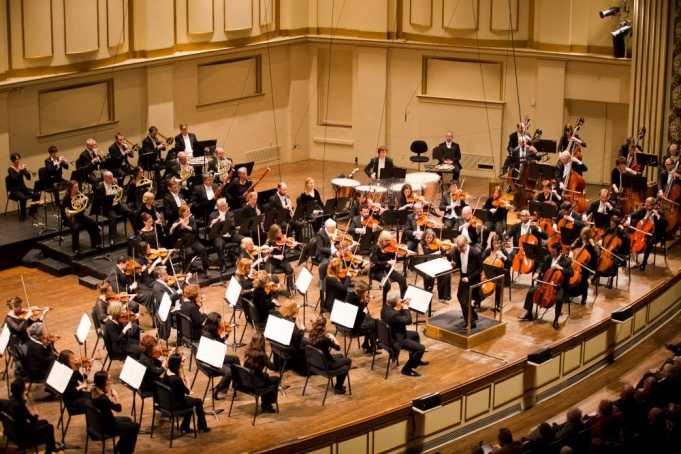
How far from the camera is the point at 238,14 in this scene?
67.8 ft

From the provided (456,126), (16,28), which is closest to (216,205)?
(16,28)

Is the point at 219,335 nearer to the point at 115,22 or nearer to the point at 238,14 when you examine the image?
the point at 115,22

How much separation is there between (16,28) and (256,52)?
5462mm

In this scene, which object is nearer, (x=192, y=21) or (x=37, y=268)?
(x=37, y=268)

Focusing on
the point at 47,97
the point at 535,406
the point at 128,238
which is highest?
the point at 47,97

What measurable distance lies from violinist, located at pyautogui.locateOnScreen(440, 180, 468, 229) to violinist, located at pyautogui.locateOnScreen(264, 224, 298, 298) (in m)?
2.53

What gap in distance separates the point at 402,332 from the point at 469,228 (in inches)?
125

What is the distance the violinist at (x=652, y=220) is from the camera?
52.4 ft

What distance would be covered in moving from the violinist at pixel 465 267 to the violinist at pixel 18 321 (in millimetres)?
5106

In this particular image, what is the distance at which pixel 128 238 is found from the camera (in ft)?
53.6

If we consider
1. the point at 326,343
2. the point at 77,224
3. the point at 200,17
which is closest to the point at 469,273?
the point at 326,343

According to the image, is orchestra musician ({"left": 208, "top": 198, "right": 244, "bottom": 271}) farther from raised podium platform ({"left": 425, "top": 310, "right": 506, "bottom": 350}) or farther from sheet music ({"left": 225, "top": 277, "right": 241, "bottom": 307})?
raised podium platform ({"left": 425, "top": 310, "right": 506, "bottom": 350})

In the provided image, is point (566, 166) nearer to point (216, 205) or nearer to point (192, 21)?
point (216, 205)

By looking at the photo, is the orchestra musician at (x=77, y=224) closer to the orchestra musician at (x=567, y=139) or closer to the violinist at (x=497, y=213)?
the violinist at (x=497, y=213)
